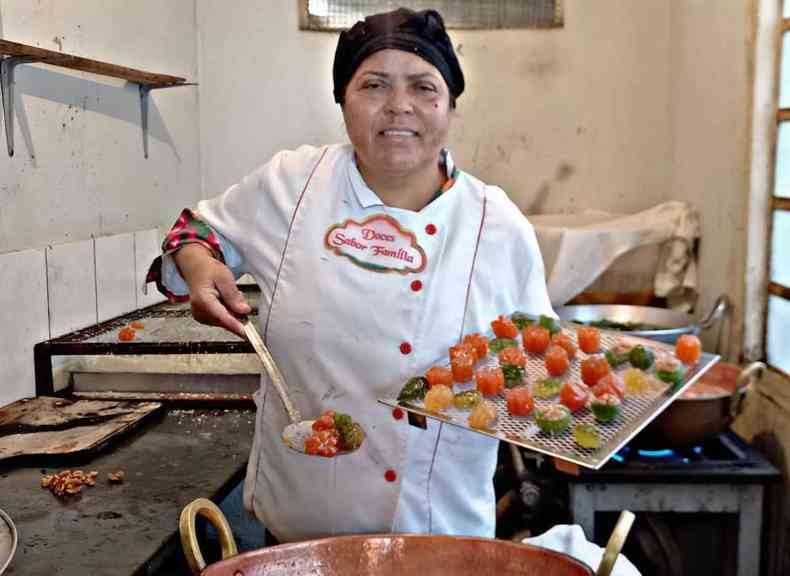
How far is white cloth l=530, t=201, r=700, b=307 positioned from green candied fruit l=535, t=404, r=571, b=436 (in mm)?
1953

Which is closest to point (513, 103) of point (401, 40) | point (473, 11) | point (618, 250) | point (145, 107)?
point (473, 11)

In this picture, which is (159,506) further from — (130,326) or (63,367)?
(130,326)

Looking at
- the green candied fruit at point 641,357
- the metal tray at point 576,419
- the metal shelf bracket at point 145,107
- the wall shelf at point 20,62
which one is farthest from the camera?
the metal shelf bracket at point 145,107

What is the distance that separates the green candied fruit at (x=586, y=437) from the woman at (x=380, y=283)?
1.07ft

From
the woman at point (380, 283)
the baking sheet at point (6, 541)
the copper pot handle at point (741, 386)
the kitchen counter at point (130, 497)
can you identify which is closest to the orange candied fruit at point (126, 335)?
the kitchen counter at point (130, 497)

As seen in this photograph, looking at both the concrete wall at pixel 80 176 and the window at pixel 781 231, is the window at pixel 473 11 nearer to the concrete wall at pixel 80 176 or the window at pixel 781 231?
the concrete wall at pixel 80 176

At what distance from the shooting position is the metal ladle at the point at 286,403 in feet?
4.74

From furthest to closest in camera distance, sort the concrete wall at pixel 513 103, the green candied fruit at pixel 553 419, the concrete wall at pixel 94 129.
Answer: the concrete wall at pixel 513 103
the concrete wall at pixel 94 129
the green candied fruit at pixel 553 419

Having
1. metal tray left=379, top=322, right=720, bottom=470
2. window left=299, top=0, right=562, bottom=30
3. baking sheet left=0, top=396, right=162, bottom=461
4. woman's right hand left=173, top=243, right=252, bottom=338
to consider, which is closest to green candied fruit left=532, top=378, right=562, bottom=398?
metal tray left=379, top=322, right=720, bottom=470

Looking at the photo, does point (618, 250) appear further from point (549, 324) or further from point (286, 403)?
point (286, 403)

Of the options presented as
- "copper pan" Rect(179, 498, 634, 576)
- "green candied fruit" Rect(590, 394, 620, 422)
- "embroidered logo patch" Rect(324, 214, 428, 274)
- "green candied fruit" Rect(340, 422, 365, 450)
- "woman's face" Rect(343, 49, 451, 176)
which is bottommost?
"copper pan" Rect(179, 498, 634, 576)

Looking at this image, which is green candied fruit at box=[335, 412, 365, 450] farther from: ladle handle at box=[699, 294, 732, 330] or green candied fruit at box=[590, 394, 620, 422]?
ladle handle at box=[699, 294, 732, 330]

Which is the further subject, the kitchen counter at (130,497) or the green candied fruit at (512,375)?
the green candied fruit at (512,375)

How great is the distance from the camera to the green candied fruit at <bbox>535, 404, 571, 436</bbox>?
134 cm
